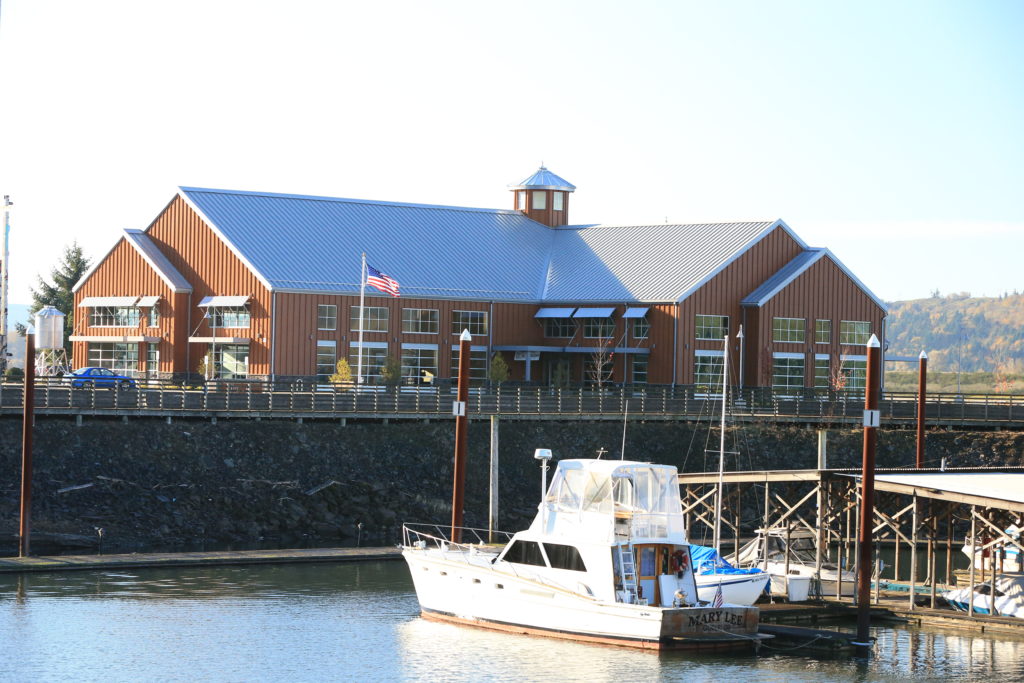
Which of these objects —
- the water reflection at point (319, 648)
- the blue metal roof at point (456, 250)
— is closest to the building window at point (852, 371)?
the blue metal roof at point (456, 250)

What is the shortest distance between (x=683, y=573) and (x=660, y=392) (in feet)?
115

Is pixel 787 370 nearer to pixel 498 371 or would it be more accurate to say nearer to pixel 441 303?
pixel 498 371

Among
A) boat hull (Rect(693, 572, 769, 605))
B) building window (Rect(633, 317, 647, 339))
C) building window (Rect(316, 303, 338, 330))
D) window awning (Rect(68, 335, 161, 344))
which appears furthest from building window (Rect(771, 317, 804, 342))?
boat hull (Rect(693, 572, 769, 605))

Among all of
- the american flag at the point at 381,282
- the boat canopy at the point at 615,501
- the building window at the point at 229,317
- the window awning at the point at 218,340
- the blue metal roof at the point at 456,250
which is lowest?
the boat canopy at the point at 615,501

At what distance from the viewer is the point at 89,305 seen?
75.5m

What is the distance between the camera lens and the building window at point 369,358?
2697 inches

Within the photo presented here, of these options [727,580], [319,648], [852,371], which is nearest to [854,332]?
[852,371]

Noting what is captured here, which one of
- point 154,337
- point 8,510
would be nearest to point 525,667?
point 8,510

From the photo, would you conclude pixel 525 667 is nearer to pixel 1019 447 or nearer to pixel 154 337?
pixel 1019 447

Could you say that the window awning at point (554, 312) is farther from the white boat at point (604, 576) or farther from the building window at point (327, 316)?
the white boat at point (604, 576)

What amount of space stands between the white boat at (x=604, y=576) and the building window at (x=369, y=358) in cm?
3352

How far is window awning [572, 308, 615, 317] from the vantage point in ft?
237

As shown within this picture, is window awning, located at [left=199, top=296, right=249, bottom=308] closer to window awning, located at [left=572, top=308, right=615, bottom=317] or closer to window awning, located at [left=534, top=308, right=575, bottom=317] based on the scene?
window awning, located at [left=534, top=308, right=575, bottom=317]

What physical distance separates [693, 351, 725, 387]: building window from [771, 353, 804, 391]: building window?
2.67 metres
